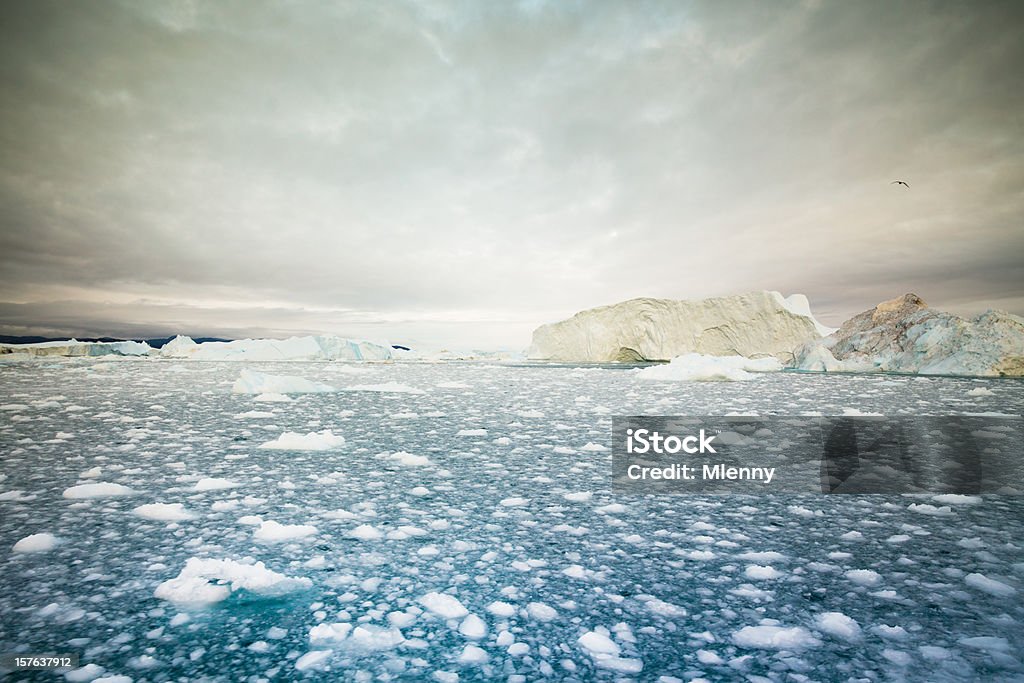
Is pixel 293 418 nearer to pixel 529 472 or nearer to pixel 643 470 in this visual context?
pixel 529 472

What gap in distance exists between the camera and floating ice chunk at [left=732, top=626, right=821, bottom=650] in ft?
4.70

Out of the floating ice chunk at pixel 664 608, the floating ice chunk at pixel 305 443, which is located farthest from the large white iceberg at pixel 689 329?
the floating ice chunk at pixel 664 608

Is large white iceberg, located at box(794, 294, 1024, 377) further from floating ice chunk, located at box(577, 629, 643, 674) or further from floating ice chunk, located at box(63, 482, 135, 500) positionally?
floating ice chunk, located at box(63, 482, 135, 500)

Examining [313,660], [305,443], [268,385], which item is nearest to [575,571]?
[313,660]

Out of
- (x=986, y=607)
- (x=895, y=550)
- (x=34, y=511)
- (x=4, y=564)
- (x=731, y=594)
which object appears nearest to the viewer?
(x=986, y=607)

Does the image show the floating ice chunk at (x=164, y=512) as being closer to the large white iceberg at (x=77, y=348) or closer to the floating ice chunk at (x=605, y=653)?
the floating ice chunk at (x=605, y=653)

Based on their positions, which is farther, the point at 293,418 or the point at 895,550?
the point at 293,418

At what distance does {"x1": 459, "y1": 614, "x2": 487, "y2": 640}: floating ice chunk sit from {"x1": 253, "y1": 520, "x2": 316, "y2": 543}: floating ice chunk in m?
1.13

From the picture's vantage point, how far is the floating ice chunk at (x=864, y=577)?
6.00 feet

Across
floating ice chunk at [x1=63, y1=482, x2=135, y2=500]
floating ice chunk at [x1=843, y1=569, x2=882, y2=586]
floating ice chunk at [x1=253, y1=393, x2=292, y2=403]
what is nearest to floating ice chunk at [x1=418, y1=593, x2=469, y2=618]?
floating ice chunk at [x1=843, y1=569, x2=882, y2=586]

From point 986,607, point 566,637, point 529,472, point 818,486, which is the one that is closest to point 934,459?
point 818,486

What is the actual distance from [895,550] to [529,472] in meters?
2.16

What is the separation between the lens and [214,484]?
10.1 feet

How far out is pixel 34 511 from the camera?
8.36 ft
